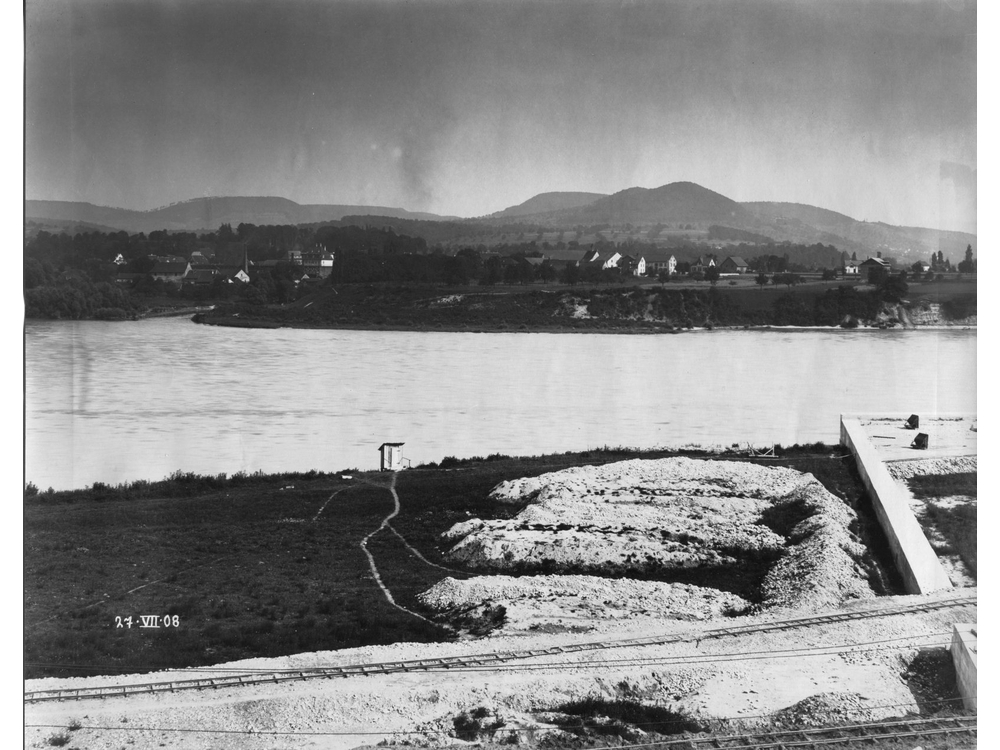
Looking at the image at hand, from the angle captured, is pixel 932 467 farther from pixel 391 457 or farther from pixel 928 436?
pixel 391 457

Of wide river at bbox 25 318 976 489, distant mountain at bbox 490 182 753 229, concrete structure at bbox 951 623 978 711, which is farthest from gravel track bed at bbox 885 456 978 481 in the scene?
distant mountain at bbox 490 182 753 229

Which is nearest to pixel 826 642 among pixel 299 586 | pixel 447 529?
pixel 447 529

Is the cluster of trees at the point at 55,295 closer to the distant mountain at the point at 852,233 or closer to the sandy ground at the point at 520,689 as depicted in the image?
the sandy ground at the point at 520,689

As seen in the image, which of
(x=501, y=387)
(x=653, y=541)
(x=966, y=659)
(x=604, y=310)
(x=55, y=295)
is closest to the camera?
(x=966, y=659)

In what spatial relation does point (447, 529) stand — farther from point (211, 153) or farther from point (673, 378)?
point (211, 153)

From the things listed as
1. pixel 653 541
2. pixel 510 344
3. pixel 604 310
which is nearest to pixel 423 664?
pixel 653 541

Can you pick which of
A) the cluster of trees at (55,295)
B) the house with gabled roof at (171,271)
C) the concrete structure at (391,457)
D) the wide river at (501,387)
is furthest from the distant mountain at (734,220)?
the cluster of trees at (55,295)
